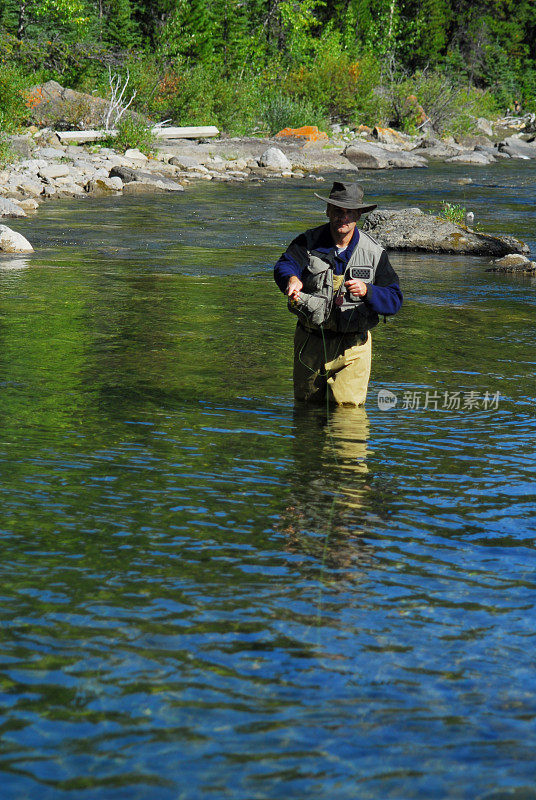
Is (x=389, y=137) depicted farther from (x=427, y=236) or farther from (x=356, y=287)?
(x=356, y=287)

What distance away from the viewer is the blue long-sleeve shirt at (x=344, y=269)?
602 centimetres

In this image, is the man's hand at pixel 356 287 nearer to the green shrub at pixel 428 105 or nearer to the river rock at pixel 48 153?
the river rock at pixel 48 153

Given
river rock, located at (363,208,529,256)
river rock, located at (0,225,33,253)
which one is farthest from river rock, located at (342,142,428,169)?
river rock, located at (0,225,33,253)

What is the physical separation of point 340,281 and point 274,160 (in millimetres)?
25302

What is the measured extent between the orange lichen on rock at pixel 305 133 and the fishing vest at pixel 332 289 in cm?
A: 3015

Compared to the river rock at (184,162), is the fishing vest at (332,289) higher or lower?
lower

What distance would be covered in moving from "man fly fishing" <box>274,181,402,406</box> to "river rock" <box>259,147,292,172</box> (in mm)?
24459

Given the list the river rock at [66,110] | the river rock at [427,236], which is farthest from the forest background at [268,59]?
the river rock at [427,236]

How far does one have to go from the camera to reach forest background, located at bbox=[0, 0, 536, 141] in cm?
3431

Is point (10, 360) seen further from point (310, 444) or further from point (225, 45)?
point (225, 45)

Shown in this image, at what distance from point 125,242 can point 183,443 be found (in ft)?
35.7

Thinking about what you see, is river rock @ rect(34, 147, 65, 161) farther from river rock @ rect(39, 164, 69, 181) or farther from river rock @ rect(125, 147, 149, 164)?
river rock @ rect(125, 147, 149, 164)

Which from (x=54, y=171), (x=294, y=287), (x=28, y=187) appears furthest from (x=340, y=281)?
(x=54, y=171)

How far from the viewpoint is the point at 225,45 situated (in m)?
44.7
